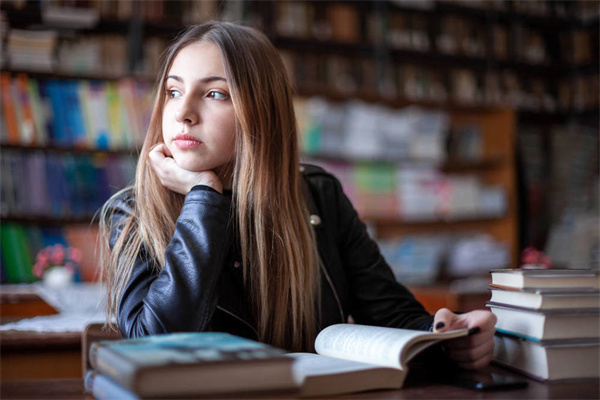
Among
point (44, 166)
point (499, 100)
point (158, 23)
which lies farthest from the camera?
point (499, 100)

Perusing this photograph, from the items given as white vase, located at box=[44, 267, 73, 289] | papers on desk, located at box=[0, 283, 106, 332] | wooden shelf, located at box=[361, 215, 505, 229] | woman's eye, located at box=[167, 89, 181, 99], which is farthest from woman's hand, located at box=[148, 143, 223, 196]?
wooden shelf, located at box=[361, 215, 505, 229]

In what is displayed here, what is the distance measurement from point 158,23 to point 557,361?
3556 millimetres

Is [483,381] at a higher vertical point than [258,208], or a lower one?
lower

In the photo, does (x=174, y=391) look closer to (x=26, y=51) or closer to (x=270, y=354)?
(x=270, y=354)

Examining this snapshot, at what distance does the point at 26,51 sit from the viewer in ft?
10.7

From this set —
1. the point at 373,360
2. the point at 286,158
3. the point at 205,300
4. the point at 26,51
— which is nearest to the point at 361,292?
the point at 286,158

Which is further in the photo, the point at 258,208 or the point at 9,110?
the point at 9,110

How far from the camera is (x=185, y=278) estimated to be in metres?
1.02

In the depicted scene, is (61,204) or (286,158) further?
(61,204)

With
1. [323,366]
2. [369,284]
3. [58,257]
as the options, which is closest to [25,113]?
[58,257]

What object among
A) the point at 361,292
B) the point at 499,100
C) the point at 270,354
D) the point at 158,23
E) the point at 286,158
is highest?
the point at 158,23

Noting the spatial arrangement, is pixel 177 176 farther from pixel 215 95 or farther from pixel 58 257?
pixel 58 257

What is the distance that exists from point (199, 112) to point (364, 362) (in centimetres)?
57

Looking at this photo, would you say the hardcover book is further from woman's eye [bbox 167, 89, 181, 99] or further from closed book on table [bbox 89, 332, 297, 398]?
woman's eye [bbox 167, 89, 181, 99]
